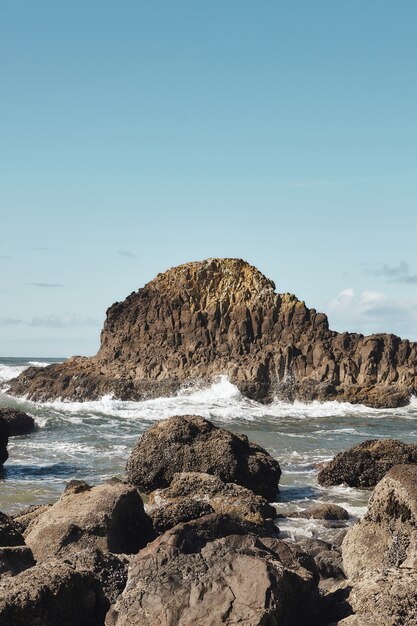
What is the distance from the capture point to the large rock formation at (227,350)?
2015 inches

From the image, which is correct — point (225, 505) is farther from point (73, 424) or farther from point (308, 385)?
point (308, 385)

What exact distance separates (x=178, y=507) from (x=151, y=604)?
275 inches

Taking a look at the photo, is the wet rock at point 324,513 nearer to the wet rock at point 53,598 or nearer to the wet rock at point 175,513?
the wet rock at point 175,513

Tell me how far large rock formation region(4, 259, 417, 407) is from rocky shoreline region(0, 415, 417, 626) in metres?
34.8

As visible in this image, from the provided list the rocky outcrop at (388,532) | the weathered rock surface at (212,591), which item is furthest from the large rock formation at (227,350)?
the weathered rock surface at (212,591)

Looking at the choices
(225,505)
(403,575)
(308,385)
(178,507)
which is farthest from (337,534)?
(308,385)

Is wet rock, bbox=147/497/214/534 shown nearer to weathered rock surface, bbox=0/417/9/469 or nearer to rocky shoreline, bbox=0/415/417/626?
rocky shoreline, bbox=0/415/417/626

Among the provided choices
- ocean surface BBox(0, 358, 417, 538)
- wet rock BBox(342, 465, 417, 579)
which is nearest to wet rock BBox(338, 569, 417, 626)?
wet rock BBox(342, 465, 417, 579)

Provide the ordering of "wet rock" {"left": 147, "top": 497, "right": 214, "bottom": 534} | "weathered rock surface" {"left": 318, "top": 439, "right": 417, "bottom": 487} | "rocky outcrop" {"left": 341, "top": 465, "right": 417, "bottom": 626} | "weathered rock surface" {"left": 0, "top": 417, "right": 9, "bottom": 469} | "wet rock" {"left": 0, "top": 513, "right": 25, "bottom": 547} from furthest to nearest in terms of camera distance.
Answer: "weathered rock surface" {"left": 0, "top": 417, "right": 9, "bottom": 469} < "weathered rock surface" {"left": 318, "top": 439, "right": 417, "bottom": 487} < "wet rock" {"left": 147, "top": 497, "right": 214, "bottom": 534} < "wet rock" {"left": 0, "top": 513, "right": 25, "bottom": 547} < "rocky outcrop" {"left": 341, "top": 465, "right": 417, "bottom": 626}

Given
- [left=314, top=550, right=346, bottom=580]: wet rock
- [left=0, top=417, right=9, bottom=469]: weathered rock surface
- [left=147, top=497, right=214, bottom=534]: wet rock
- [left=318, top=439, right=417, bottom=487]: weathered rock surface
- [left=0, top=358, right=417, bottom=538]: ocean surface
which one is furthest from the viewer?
[left=0, top=417, right=9, bottom=469]: weathered rock surface

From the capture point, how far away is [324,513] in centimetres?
1647

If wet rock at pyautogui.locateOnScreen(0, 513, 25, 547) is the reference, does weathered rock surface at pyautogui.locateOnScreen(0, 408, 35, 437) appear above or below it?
above

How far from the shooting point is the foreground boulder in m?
19.0

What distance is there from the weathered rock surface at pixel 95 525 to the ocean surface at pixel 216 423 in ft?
13.8
